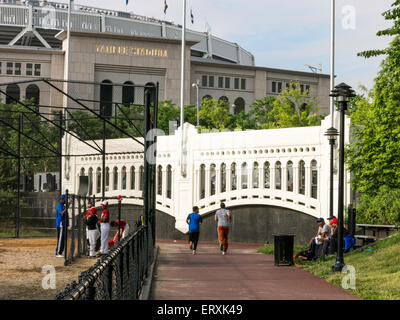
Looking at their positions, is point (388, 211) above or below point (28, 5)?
below

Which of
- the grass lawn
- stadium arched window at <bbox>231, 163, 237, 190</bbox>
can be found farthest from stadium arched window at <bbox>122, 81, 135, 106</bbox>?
the grass lawn

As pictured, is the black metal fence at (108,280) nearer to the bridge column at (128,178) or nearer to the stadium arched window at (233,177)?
the stadium arched window at (233,177)

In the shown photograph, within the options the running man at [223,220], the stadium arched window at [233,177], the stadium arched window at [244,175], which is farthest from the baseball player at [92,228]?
the stadium arched window at [233,177]

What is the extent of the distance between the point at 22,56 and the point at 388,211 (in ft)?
233

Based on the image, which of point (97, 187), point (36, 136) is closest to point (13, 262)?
point (97, 187)

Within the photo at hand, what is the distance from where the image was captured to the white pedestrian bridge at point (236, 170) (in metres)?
28.5

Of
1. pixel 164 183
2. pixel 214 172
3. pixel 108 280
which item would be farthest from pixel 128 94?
pixel 108 280

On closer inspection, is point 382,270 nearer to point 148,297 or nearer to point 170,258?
point 148,297

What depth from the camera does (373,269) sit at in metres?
16.5

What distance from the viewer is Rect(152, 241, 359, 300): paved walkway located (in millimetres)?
13352

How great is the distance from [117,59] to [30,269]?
66150 millimetres

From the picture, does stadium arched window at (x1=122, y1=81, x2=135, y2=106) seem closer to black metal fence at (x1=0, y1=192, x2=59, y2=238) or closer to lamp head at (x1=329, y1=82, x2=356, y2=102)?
black metal fence at (x1=0, y1=192, x2=59, y2=238)

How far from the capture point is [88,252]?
22375 mm

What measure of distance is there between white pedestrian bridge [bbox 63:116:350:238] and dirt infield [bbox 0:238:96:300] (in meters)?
5.00
